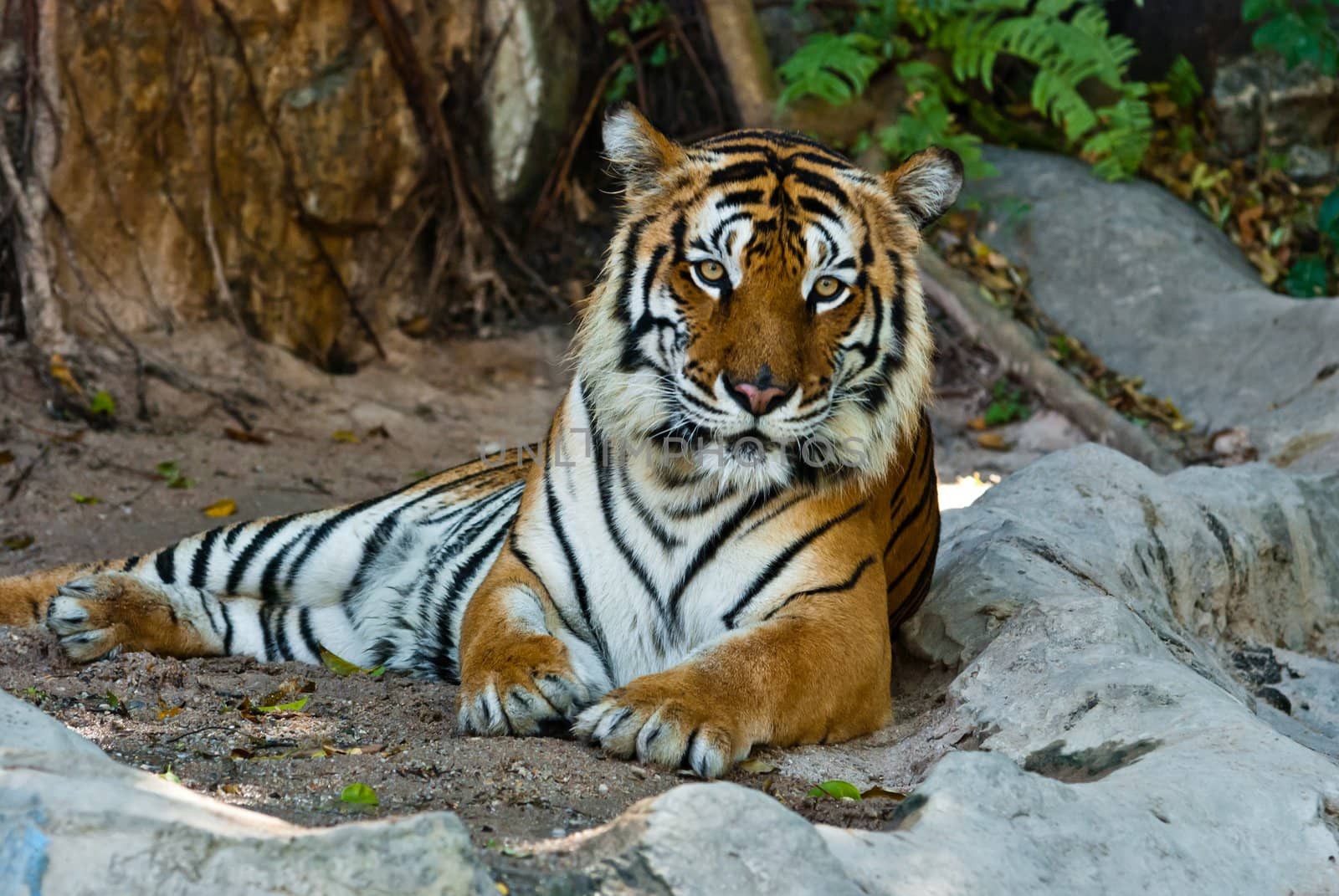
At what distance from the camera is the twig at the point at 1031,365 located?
22.4ft

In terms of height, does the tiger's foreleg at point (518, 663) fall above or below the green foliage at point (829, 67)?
below

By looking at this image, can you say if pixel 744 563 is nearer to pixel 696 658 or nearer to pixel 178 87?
pixel 696 658

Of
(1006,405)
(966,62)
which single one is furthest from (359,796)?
(966,62)

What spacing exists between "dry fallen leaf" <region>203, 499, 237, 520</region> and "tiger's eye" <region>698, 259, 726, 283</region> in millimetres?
2935

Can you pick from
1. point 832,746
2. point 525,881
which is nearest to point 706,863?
point 525,881

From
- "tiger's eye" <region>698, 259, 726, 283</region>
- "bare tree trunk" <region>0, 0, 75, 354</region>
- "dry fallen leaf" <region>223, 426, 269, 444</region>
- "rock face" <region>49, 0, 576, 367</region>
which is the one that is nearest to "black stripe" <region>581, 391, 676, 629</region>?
"tiger's eye" <region>698, 259, 726, 283</region>

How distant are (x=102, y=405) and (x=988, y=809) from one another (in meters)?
4.85

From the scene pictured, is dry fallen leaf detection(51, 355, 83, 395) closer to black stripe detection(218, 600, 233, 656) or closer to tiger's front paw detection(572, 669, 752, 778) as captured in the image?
black stripe detection(218, 600, 233, 656)

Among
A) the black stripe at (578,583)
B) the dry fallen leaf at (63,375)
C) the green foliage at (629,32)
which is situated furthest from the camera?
the green foliage at (629,32)

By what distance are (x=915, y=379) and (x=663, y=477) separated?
63cm

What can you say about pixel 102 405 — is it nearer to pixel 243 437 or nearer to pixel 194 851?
pixel 243 437

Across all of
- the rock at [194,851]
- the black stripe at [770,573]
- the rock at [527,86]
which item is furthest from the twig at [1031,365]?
the rock at [194,851]

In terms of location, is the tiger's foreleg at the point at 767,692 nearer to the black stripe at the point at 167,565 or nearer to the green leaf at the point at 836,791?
the green leaf at the point at 836,791

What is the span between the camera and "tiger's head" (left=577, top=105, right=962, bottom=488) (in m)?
3.03
